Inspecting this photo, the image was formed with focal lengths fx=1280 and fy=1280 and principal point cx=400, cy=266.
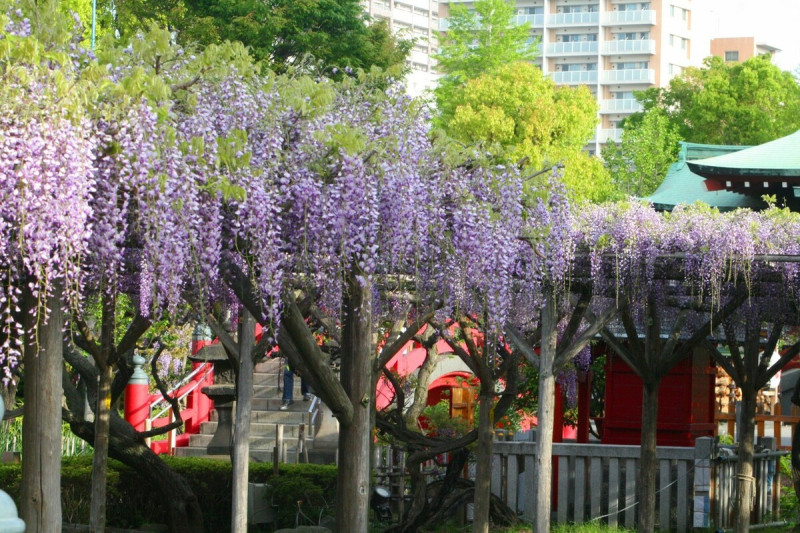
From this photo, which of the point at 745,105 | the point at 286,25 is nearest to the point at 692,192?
the point at 286,25

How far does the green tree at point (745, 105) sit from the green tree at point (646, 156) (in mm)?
1529

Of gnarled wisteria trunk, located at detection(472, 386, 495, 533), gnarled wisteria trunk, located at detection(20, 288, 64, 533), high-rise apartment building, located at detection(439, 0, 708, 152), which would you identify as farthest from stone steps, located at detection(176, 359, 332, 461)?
high-rise apartment building, located at detection(439, 0, 708, 152)

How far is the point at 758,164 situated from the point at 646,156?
18382 millimetres

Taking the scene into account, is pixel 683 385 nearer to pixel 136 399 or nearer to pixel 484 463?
pixel 484 463

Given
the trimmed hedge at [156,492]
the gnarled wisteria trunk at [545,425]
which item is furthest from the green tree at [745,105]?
the gnarled wisteria trunk at [545,425]

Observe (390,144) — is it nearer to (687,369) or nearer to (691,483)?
(691,483)

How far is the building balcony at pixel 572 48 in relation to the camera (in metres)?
76.1

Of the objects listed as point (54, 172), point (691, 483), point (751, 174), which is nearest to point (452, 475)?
point (691, 483)

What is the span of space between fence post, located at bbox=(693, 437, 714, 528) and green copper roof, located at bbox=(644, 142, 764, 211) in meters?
3.99

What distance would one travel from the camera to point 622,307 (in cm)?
1195

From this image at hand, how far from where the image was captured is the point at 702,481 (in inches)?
555

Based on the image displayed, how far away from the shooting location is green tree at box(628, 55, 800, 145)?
36000mm

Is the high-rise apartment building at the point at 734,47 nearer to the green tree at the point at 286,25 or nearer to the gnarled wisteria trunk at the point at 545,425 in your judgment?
the green tree at the point at 286,25

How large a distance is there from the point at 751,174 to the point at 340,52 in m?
15.5
